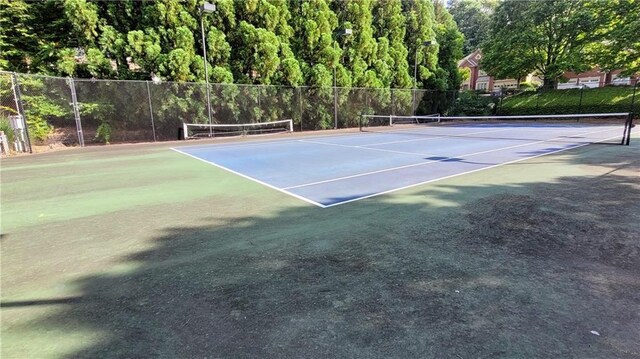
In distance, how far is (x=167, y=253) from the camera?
357 centimetres

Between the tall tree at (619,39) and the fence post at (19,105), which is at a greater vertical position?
the tall tree at (619,39)

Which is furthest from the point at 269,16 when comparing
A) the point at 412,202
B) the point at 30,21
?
the point at 412,202

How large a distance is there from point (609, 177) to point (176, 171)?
9112 mm

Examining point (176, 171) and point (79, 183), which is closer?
point (79, 183)

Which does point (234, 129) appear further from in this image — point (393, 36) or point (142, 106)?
point (393, 36)

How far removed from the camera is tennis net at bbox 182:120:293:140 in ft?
52.3

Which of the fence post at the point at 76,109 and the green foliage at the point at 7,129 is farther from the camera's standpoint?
the fence post at the point at 76,109

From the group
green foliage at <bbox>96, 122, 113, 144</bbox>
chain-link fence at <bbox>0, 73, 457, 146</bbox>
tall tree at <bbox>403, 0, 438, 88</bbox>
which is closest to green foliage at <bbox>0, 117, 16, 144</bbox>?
chain-link fence at <bbox>0, 73, 457, 146</bbox>

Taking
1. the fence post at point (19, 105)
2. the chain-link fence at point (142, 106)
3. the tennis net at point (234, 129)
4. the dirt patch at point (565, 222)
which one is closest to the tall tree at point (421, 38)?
the chain-link fence at point (142, 106)

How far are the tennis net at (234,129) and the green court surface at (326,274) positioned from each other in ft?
34.2

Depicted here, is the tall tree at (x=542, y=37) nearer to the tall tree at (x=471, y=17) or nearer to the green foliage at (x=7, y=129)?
the green foliage at (x=7, y=129)

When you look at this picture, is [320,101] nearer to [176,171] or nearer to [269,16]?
[269,16]

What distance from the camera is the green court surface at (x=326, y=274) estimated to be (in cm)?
218

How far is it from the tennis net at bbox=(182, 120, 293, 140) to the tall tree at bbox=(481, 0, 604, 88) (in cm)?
2054
